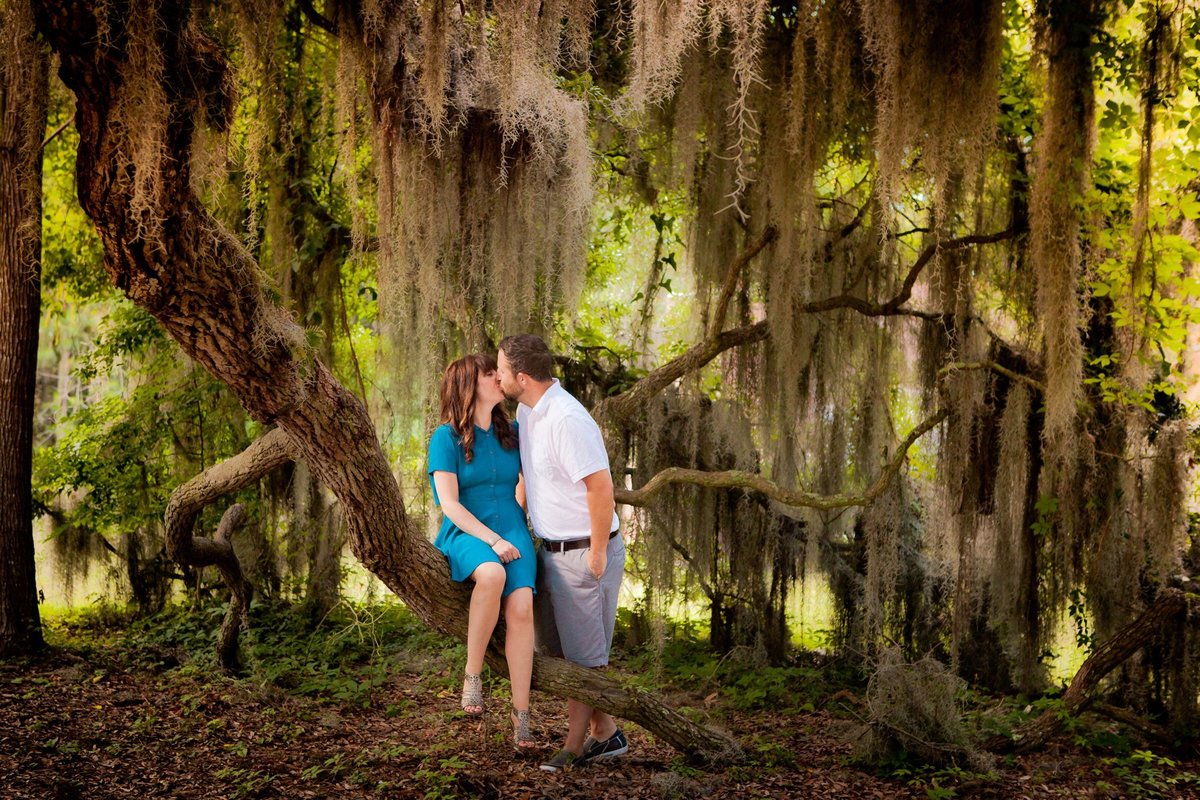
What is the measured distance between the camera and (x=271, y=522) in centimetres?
688

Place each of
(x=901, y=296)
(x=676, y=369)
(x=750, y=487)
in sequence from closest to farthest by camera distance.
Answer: (x=750, y=487) → (x=901, y=296) → (x=676, y=369)

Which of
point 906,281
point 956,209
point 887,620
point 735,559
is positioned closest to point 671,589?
point 735,559

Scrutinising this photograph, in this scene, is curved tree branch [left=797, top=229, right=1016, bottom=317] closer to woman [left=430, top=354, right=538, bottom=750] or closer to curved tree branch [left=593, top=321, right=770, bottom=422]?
curved tree branch [left=593, top=321, right=770, bottom=422]

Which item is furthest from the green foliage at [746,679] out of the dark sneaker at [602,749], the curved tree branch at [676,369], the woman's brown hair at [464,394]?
the woman's brown hair at [464,394]

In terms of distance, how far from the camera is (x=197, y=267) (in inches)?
119

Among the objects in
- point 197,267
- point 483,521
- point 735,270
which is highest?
point 735,270

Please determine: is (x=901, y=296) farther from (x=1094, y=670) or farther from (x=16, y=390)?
(x=16, y=390)

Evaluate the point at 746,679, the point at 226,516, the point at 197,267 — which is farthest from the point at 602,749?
the point at 226,516

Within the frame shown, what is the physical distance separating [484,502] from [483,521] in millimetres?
69

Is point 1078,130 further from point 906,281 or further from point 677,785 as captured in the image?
point 677,785

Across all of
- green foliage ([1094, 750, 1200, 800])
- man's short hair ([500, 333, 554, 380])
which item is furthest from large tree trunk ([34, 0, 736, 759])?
green foliage ([1094, 750, 1200, 800])

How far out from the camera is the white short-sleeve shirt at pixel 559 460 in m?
3.43

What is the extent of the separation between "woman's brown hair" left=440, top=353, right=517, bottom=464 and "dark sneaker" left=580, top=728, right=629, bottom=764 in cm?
126

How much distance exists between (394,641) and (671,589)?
1.87m
